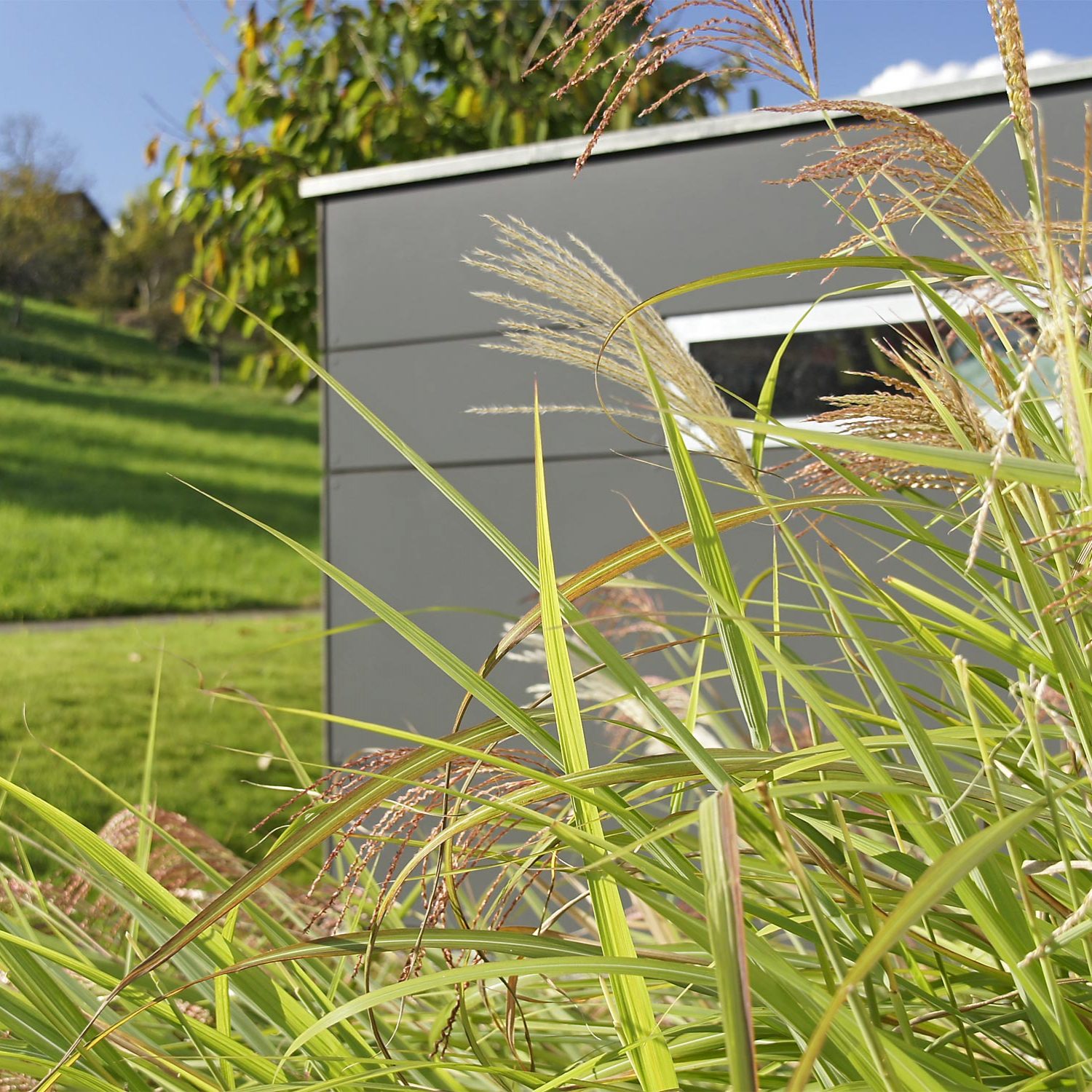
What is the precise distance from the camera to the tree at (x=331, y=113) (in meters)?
5.49

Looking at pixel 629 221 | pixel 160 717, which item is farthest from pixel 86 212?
pixel 629 221

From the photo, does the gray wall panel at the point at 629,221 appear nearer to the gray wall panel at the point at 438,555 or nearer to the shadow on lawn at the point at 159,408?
the gray wall panel at the point at 438,555

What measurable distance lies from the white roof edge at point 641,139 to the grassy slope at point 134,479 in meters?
7.75

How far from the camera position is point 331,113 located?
226 inches

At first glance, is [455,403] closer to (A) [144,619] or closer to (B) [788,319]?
(B) [788,319]

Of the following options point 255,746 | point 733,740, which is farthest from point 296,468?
point 733,740

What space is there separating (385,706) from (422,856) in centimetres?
292

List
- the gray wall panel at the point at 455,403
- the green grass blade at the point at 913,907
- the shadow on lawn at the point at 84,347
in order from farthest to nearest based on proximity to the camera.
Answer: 1. the shadow on lawn at the point at 84,347
2. the gray wall panel at the point at 455,403
3. the green grass blade at the point at 913,907

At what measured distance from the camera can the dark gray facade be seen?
304 centimetres

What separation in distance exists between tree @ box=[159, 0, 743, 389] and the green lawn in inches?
84.0

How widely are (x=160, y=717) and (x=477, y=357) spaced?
4.42m

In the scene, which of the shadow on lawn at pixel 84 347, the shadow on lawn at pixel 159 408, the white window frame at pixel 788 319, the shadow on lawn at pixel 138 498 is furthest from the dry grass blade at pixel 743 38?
the shadow on lawn at pixel 84 347

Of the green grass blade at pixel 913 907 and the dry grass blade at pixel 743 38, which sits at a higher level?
the dry grass blade at pixel 743 38

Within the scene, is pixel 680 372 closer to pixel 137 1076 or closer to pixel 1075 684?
pixel 1075 684
